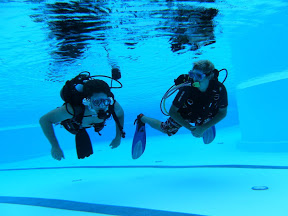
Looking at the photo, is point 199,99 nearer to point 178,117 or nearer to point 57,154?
point 178,117

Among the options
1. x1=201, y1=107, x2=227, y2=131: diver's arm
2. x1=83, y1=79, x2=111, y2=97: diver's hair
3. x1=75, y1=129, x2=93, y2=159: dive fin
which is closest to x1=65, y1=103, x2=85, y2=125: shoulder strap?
x1=83, y1=79, x2=111, y2=97: diver's hair

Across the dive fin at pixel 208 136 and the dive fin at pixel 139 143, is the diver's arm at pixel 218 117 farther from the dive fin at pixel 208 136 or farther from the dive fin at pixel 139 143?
the dive fin at pixel 139 143

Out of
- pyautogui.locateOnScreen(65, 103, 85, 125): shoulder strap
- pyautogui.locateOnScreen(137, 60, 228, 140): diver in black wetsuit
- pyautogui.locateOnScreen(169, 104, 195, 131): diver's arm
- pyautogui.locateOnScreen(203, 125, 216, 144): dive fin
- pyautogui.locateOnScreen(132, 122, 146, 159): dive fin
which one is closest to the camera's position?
→ pyautogui.locateOnScreen(137, 60, 228, 140): diver in black wetsuit

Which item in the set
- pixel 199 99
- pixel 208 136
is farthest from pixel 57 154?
pixel 208 136

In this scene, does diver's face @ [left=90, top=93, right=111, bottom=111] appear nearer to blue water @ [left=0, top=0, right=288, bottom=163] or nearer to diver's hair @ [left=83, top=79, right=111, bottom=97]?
diver's hair @ [left=83, top=79, right=111, bottom=97]

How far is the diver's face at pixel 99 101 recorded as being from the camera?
4.30 m

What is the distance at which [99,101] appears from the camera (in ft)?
14.2

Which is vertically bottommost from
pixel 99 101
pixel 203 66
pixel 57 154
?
pixel 57 154

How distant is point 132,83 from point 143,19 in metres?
9.54

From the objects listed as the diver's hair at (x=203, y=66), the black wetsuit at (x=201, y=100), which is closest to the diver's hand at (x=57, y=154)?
the black wetsuit at (x=201, y=100)

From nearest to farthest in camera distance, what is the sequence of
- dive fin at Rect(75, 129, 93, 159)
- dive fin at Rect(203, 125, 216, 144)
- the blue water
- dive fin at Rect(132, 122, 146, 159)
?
dive fin at Rect(75, 129, 93, 159)
dive fin at Rect(203, 125, 216, 144)
dive fin at Rect(132, 122, 146, 159)
the blue water

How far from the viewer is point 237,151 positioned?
26.5ft

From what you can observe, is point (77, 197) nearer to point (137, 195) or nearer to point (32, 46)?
point (137, 195)

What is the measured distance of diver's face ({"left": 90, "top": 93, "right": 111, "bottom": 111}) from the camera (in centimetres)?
430
